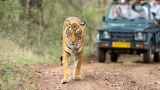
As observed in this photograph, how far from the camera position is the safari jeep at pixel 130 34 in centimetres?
1290

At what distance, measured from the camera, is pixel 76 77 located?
8398 millimetres

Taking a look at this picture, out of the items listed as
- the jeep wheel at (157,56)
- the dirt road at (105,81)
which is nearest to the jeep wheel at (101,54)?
the jeep wheel at (157,56)

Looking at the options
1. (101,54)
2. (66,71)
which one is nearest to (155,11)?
(101,54)

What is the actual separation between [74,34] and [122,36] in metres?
5.22

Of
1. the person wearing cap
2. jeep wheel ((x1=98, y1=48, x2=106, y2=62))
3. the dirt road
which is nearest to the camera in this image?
the dirt road

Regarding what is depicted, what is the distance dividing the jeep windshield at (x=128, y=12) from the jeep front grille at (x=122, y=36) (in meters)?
1.11

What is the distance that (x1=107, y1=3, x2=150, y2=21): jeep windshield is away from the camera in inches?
551

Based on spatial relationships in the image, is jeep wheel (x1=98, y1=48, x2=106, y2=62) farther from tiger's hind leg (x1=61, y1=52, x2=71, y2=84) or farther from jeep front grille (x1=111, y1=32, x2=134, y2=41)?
tiger's hind leg (x1=61, y1=52, x2=71, y2=84)

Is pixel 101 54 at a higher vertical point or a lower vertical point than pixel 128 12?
lower

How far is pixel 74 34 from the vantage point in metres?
8.02

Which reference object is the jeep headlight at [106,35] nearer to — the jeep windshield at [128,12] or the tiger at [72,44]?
the jeep windshield at [128,12]

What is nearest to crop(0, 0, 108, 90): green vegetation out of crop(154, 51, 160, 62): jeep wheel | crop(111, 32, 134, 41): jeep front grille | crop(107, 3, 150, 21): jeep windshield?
crop(111, 32, 134, 41): jeep front grille

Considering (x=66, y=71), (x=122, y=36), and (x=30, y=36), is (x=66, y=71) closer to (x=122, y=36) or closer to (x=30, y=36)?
(x=122, y=36)

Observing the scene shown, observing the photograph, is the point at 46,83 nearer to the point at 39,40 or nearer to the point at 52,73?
the point at 52,73
